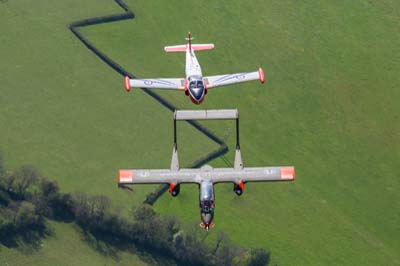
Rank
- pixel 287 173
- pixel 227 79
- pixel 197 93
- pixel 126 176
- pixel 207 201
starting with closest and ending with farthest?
pixel 207 201 < pixel 126 176 < pixel 287 173 < pixel 197 93 < pixel 227 79

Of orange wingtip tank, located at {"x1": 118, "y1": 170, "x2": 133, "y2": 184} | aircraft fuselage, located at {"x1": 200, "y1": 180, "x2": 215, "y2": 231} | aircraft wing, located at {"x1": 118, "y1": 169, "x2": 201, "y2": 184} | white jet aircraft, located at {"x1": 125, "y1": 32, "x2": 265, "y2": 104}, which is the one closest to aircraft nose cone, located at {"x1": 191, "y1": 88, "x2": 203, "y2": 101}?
white jet aircraft, located at {"x1": 125, "y1": 32, "x2": 265, "y2": 104}

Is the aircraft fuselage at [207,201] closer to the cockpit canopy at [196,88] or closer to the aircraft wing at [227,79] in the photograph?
the cockpit canopy at [196,88]

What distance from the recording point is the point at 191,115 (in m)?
163

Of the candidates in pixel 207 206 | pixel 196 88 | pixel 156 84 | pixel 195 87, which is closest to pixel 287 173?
pixel 207 206

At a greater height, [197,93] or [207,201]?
[197,93]

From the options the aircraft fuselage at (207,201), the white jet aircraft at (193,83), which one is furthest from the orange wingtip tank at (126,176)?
the white jet aircraft at (193,83)

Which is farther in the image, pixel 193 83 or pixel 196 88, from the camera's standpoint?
pixel 193 83

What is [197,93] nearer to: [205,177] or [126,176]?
[205,177]

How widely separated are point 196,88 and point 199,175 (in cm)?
2590

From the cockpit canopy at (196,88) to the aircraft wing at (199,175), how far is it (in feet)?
78.8

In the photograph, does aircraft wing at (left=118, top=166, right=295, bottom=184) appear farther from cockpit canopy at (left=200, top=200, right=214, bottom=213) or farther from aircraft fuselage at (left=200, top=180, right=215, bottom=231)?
cockpit canopy at (left=200, top=200, right=214, bottom=213)

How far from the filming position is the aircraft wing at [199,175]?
158500mm

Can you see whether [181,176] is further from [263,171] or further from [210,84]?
[210,84]

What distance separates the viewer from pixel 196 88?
18138 centimetres
